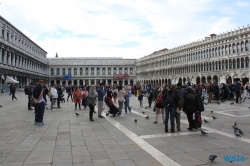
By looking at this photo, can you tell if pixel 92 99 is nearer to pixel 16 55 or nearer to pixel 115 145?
pixel 115 145

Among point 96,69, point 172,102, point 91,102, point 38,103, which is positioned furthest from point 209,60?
point 38,103

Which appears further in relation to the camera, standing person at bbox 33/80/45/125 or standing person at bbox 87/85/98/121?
standing person at bbox 87/85/98/121

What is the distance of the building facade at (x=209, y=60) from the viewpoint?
48.8m

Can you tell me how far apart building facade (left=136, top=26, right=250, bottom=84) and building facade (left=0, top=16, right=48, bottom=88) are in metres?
35.8

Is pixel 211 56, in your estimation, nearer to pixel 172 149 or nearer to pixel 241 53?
Answer: pixel 241 53

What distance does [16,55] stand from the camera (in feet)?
154

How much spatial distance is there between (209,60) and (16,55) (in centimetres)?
4608

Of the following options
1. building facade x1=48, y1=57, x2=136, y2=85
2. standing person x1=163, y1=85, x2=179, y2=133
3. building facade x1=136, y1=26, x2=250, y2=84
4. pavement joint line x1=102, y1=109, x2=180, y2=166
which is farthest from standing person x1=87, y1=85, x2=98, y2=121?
building facade x1=48, y1=57, x2=136, y2=85

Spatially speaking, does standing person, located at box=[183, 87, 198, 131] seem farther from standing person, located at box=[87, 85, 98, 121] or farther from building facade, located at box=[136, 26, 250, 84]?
building facade, located at box=[136, 26, 250, 84]

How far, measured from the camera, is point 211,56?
188ft

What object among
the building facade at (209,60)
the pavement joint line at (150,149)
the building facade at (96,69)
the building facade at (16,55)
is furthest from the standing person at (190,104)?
the building facade at (96,69)

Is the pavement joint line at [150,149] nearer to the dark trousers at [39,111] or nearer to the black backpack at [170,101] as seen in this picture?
the black backpack at [170,101]

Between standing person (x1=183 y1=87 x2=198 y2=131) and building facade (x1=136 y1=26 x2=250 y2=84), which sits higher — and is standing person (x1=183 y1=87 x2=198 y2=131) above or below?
below

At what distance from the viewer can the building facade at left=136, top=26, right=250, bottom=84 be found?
48844mm
